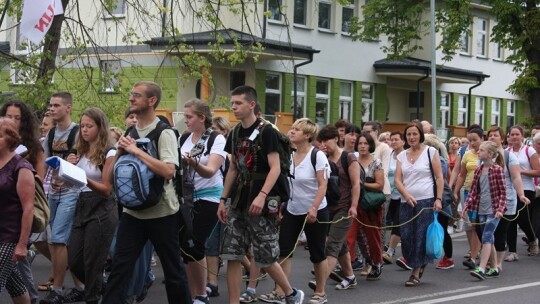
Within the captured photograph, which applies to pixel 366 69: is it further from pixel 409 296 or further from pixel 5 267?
pixel 5 267

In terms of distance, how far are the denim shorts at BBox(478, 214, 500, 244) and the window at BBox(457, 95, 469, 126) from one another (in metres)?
34.7

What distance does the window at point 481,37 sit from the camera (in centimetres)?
4841

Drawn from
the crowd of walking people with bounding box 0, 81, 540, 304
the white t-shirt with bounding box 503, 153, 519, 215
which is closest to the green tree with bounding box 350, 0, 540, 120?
the white t-shirt with bounding box 503, 153, 519, 215

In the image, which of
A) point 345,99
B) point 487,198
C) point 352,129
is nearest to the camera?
point 487,198

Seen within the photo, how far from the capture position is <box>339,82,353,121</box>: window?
4013cm

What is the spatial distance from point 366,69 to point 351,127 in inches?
1094

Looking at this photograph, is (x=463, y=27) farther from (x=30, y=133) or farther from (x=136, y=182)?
(x=136, y=182)

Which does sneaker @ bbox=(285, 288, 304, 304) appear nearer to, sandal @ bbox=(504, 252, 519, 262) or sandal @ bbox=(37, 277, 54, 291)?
sandal @ bbox=(37, 277, 54, 291)

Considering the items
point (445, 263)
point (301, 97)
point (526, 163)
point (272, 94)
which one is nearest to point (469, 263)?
point (445, 263)

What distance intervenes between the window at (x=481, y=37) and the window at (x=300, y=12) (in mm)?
13154

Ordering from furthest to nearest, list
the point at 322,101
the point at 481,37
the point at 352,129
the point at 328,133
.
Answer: the point at 481,37, the point at 322,101, the point at 352,129, the point at 328,133

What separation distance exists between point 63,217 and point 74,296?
0.76 m

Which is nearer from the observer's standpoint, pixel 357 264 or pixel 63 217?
pixel 63 217

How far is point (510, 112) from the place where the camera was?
5197 centimetres
